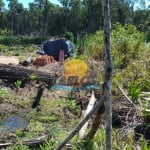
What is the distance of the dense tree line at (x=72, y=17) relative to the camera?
143 ft

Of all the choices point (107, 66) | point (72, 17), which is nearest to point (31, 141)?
point (107, 66)

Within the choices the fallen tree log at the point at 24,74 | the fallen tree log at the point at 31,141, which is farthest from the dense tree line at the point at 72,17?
the fallen tree log at the point at 31,141

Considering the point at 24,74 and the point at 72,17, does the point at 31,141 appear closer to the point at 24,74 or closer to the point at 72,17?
the point at 24,74

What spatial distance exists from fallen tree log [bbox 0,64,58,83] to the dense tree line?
28732mm

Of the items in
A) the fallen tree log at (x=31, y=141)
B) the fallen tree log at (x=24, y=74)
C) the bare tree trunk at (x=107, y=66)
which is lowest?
the fallen tree log at (x=31, y=141)

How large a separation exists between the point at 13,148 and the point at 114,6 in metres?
41.6

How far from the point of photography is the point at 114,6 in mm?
45344

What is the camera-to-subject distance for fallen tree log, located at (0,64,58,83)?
8997mm

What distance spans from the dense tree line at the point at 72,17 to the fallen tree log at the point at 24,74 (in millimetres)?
28732

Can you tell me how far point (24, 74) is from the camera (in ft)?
29.7

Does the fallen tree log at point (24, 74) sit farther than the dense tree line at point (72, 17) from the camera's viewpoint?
No

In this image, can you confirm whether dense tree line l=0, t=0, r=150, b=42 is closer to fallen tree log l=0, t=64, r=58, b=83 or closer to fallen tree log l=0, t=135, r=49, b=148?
fallen tree log l=0, t=64, r=58, b=83

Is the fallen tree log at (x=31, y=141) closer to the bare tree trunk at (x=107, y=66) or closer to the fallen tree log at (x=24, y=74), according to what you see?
the bare tree trunk at (x=107, y=66)

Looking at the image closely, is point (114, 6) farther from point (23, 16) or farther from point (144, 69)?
point (144, 69)
